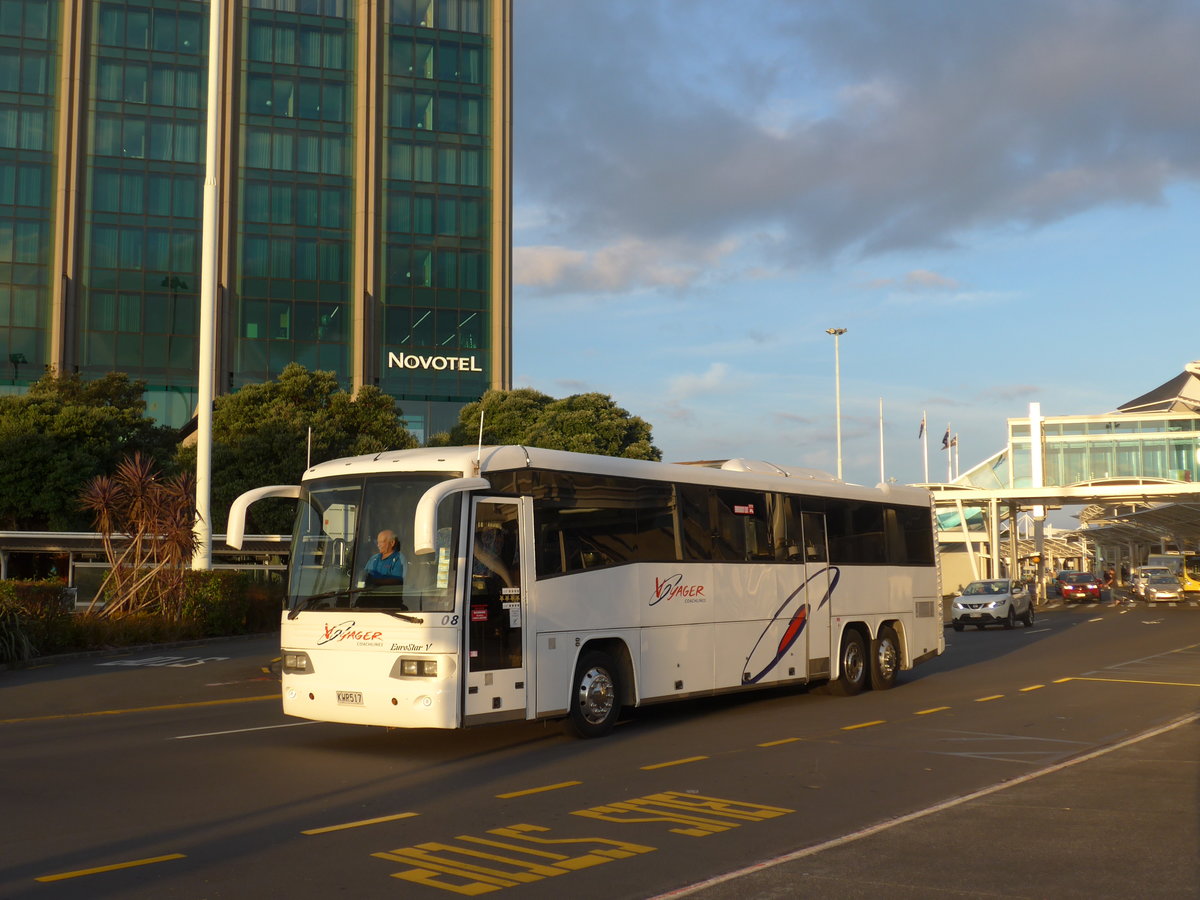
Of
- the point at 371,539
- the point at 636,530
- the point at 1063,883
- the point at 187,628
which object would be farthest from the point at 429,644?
the point at 187,628

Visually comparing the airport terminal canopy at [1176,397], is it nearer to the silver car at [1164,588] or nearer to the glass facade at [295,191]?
the silver car at [1164,588]

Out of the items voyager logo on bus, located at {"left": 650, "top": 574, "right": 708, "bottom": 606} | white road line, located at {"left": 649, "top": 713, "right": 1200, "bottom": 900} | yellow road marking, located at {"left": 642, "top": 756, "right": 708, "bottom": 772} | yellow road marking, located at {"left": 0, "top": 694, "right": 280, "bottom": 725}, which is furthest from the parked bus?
yellow road marking, located at {"left": 642, "top": 756, "right": 708, "bottom": 772}

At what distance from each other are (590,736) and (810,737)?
2.27 m

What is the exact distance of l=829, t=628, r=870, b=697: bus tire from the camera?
57.3 ft

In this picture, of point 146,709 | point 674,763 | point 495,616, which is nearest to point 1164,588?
point 146,709

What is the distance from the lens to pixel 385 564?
11773 millimetres

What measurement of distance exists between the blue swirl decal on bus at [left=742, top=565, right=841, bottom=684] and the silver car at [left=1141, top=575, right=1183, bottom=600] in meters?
47.4

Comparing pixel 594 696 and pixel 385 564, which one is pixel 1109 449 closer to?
pixel 594 696

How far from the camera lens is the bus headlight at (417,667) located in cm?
1138

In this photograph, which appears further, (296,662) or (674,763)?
(296,662)

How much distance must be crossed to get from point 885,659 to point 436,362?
49.4 m

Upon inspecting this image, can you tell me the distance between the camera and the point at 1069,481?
242 feet

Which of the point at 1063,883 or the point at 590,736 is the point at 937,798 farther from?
the point at 590,736

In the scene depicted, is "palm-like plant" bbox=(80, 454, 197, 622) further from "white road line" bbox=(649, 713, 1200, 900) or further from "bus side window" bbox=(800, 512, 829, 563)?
"white road line" bbox=(649, 713, 1200, 900)
